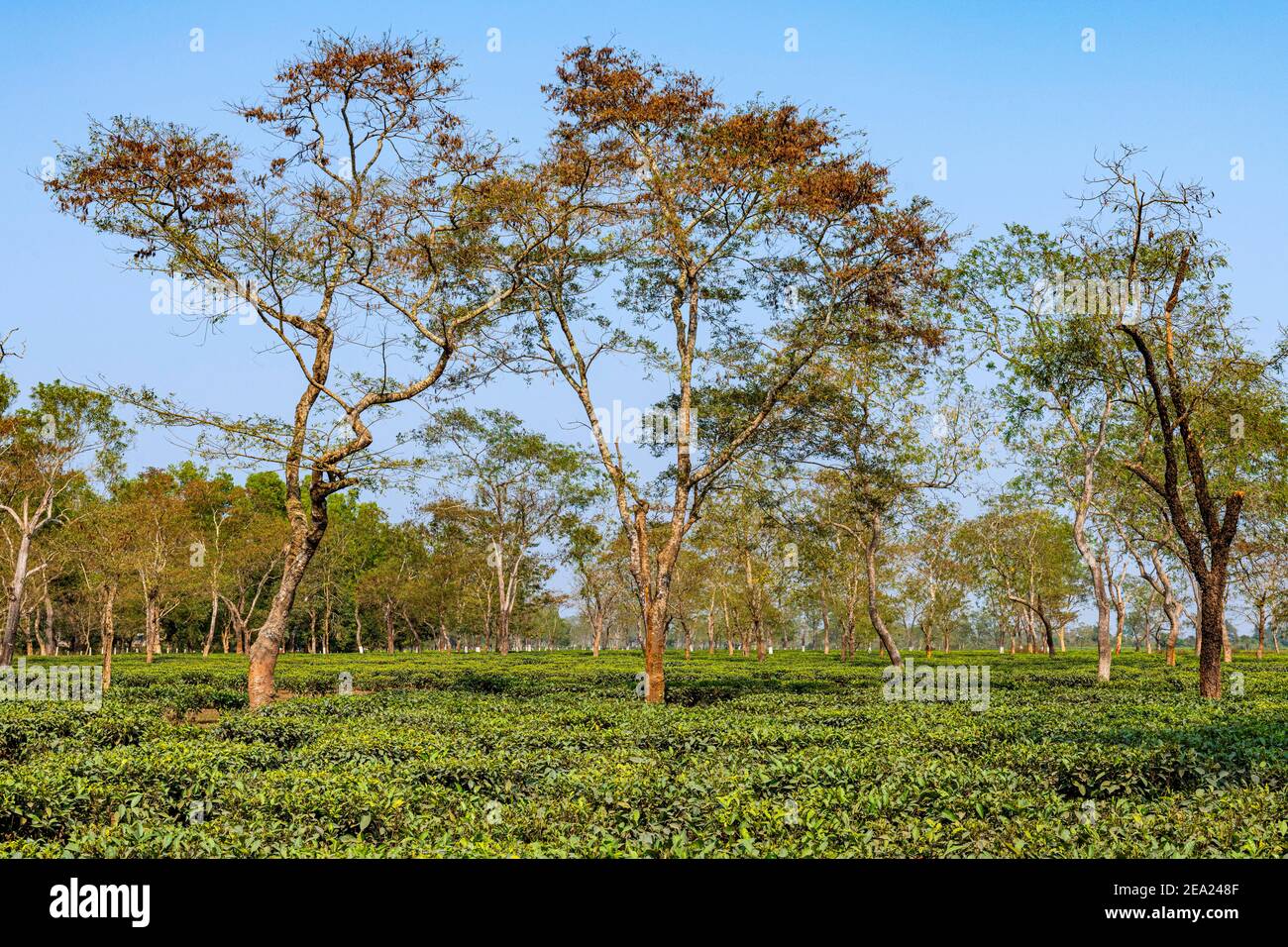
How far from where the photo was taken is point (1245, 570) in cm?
4212

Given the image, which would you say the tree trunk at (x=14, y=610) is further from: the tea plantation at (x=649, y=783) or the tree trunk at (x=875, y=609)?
the tree trunk at (x=875, y=609)

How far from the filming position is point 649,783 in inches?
257

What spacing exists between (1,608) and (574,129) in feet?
144

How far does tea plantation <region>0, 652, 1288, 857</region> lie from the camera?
522 cm

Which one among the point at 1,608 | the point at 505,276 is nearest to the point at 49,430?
the point at 1,608

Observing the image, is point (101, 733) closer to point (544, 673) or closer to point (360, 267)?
point (360, 267)

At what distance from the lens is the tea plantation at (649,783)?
5219 millimetres

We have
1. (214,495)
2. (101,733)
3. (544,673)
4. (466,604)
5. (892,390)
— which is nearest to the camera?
(101,733)

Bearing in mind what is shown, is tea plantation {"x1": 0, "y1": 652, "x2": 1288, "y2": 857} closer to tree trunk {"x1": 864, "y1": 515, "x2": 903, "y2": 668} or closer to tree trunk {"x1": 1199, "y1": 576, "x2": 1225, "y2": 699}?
tree trunk {"x1": 1199, "y1": 576, "x2": 1225, "y2": 699}
